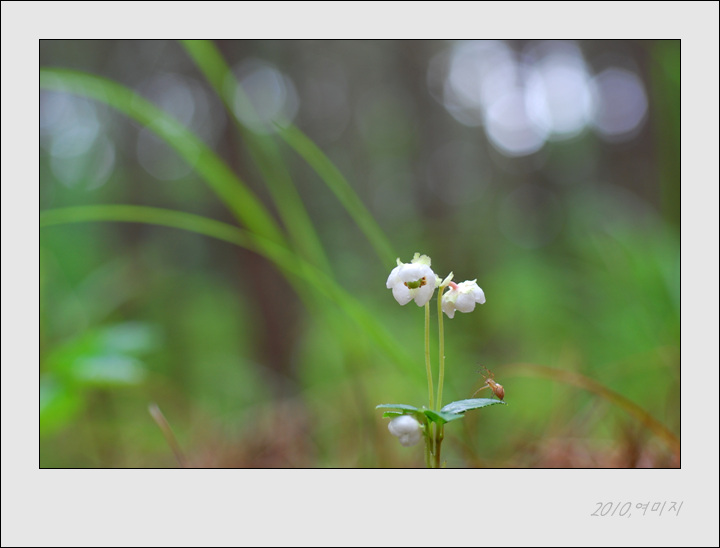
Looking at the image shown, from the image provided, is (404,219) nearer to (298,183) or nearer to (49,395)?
(298,183)

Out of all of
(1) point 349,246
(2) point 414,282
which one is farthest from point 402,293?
(1) point 349,246

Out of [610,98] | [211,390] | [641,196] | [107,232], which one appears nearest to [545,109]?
[610,98]

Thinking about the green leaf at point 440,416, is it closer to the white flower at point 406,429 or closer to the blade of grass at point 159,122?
the white flower at point 406,429

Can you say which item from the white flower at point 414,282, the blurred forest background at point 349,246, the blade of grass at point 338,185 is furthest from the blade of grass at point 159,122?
the white flower at point 414,282

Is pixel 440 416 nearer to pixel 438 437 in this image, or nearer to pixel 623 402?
pixel 438 437

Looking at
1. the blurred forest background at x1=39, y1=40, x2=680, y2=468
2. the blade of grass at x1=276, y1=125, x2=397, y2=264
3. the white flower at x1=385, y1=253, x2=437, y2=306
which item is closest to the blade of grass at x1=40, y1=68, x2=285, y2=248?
the blurred forest background at x1=39, y1=40, x2=680, y2=468

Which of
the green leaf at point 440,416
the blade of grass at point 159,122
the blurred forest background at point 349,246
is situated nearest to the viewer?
the green leaf at point 440,416
